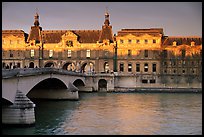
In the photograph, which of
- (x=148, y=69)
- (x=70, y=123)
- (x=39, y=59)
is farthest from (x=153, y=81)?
(x=70, y=123)

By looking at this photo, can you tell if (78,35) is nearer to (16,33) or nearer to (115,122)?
(16,33)

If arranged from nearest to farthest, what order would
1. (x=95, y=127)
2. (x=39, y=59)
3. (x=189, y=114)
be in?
(x=95, y=127) < (x=189, y=114) < (x=39, y=59)

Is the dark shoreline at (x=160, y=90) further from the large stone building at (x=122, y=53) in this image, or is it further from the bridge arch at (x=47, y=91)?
the bridge arch at (x=47, y=91)

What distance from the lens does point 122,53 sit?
9188 cm

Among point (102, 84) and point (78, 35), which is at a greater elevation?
point (78, 35)

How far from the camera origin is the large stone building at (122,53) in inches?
3541

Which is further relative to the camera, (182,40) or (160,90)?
(182,40)

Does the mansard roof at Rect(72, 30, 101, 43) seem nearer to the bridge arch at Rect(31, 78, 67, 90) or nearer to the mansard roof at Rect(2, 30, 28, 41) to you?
the mansard roof at Rect(2, 30, 28, 41)

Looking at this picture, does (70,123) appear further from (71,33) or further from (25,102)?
(71,33)

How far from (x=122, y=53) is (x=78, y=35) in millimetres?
13325

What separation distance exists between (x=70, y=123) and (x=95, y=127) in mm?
3213

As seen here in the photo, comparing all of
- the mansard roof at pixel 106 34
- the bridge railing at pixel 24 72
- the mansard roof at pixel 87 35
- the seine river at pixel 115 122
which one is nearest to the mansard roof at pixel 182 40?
the mansard roof at pixel 106 34

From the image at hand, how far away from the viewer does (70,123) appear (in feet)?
113

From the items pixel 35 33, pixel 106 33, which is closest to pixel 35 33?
pixel 35 33
